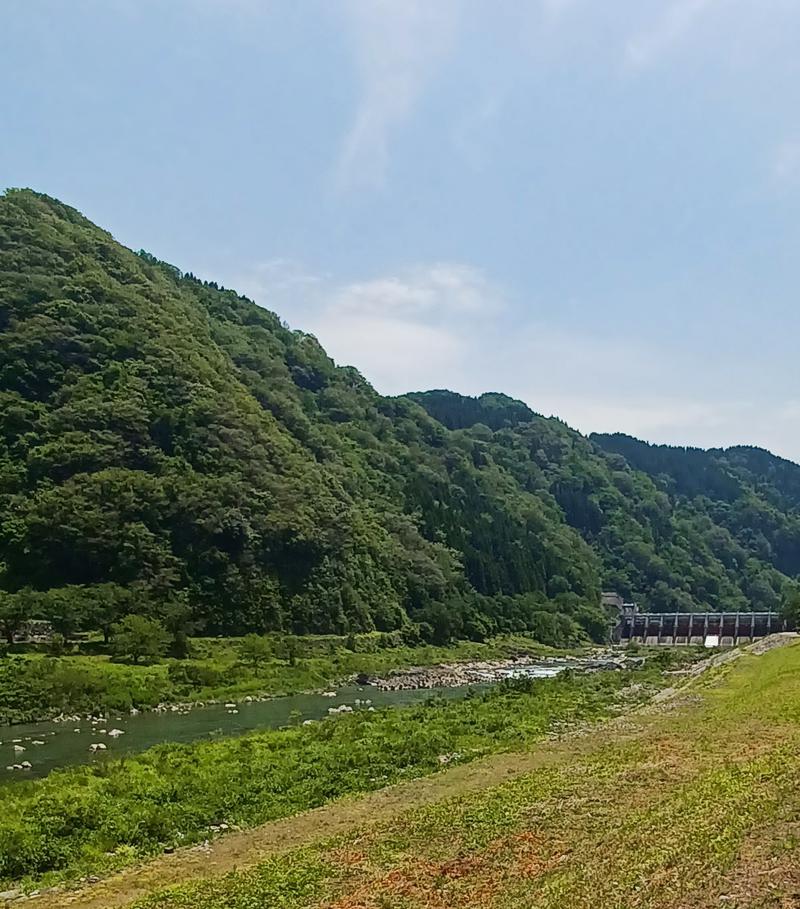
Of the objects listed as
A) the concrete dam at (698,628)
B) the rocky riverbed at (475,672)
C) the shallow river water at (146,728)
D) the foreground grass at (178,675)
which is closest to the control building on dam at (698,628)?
the concrete dam at (698,628)

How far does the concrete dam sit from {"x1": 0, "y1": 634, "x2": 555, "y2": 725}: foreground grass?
231 feet

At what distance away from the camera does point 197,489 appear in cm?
9188

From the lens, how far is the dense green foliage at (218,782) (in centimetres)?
1772

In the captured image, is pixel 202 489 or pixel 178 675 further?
pixel 202 489

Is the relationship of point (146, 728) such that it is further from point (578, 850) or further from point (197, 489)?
point (197, 489)

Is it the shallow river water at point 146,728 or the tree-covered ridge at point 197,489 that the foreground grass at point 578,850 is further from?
the tree-covered ridge at point 197,489

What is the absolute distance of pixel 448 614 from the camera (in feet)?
357

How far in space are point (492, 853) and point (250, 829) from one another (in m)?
6.36

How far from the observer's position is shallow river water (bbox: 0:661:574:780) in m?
32.4

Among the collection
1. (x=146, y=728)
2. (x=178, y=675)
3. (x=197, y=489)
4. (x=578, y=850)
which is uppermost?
(x=197, y=489)

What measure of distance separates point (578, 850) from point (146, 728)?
30.8 m

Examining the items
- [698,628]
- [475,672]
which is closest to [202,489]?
[475,672]

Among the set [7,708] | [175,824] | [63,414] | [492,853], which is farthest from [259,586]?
[492,853]

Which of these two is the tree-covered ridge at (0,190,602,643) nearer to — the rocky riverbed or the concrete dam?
the concrete dam
